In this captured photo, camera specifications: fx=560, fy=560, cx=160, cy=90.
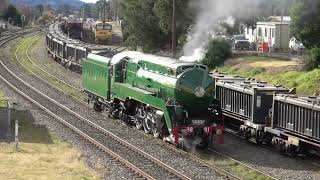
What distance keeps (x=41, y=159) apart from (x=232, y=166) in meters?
6.13

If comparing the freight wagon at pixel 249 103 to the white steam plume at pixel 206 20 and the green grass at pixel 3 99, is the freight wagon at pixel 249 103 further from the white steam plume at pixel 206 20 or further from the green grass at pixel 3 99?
the green grass at pixel 3 99

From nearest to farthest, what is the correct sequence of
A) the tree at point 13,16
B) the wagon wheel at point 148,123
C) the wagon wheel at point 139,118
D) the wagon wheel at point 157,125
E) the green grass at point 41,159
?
the green grass at point 41,159, the wagon wheel at point 157,125, the wagon wheel at point 148,123, the wagon wheel at point 139,118, the tree at point 13,16

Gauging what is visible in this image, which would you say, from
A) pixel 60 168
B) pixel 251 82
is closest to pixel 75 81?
pixel 251 82

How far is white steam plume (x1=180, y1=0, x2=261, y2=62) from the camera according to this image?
33656 millimetres

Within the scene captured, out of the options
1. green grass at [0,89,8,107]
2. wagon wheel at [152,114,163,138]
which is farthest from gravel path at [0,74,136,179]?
wagon wheel at [152,114,163,138]

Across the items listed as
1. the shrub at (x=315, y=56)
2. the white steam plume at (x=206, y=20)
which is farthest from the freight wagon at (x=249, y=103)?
the shrub at (x=315, y=56)

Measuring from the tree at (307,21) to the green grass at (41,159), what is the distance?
18304 millimetres

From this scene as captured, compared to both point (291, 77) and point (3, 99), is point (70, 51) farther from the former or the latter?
point (291, 77)

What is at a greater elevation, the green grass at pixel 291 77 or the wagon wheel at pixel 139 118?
the green grass at pixel 291 77

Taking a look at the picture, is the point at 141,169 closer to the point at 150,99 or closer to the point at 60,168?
the point at 60,168

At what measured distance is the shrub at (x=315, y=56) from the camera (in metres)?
33.8

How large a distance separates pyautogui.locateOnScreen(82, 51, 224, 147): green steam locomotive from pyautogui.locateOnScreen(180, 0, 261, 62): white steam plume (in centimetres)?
849

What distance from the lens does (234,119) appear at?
23562 millimetres

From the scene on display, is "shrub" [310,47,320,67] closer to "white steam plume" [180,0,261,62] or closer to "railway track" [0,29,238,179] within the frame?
"white steam plume" [180,0,261,62]
